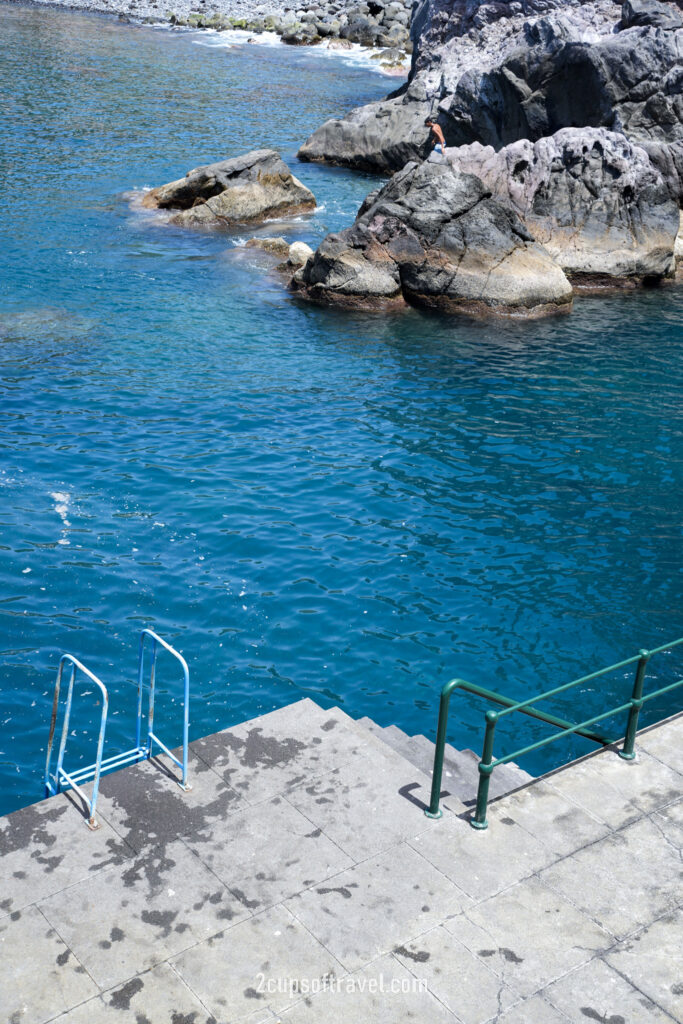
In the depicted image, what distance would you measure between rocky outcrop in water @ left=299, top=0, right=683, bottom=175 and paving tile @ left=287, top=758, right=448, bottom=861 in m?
28.0

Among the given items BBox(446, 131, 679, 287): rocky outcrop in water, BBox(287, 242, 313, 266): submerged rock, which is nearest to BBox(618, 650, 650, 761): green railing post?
BBox(446, 131, 679, 287): rocky outcrop in water

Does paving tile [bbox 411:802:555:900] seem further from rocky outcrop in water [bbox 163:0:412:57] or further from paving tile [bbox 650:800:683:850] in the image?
rocky outcrop in water [bbox 163:0:412:57]

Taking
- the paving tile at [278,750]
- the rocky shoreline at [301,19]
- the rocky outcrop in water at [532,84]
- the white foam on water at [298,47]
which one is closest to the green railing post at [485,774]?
the paving tile at [278,750]

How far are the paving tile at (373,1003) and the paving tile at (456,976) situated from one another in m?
0.08

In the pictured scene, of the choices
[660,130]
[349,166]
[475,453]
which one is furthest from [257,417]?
[349,166]

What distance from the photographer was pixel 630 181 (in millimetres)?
29250

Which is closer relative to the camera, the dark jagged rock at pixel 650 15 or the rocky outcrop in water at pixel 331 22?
the dark jagged rock at pixel 650 15

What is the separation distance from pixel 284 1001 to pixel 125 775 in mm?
2763

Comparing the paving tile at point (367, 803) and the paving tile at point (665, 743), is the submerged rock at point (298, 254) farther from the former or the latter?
the paving tile at point (367, 803)

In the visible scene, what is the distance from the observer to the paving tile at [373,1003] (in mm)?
6457

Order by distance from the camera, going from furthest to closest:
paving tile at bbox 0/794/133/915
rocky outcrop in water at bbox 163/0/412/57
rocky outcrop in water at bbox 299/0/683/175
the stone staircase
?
rocky outcrop in water at bbox 163/0/412/57
rocky outcrop in water at bbox 299/0/683/175
the stone staircase
paving tile at bbox 0/794/133/915

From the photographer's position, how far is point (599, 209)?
29.3m

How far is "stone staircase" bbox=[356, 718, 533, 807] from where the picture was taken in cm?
898

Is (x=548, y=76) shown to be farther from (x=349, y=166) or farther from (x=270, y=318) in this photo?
(x=270, y=318)
